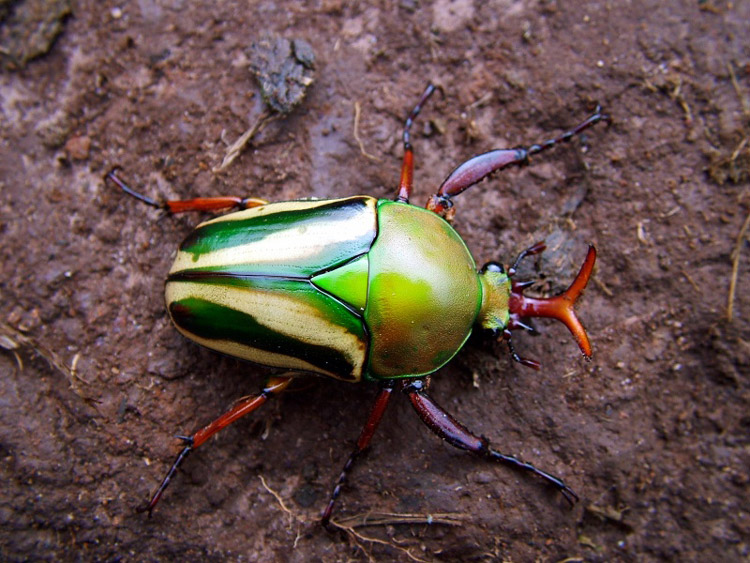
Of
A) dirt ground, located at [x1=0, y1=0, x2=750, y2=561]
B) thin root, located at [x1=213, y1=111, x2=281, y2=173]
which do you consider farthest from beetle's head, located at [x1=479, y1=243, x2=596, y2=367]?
thin root, located at [x1=213, y1=111, x2=281, y2=173]

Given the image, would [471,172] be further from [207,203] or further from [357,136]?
[207,203]

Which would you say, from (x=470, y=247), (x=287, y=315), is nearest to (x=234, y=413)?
(x=287, y=315)

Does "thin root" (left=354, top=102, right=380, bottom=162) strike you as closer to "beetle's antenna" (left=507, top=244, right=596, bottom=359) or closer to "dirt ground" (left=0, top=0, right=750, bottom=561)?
"dirt ground" (left=0, top=0, right=750, bottom=561)

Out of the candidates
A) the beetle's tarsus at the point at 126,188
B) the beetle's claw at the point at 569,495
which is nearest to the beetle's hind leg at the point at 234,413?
the beetle's tarsus at the point at 126,188

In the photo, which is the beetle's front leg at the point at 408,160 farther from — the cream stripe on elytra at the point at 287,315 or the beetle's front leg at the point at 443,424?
the beetle's front leg at the point at 443,424

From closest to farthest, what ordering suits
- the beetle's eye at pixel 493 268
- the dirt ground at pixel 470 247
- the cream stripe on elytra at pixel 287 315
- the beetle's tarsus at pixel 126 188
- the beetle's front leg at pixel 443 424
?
the cream stripe on elytra at pixel 287 315, the beetle's front leg at pixel 443 424, the beetle's eye at pixel 493 268, the dirt ground at pixel 470 247, the beetle's tarsus at pixel 126 188
